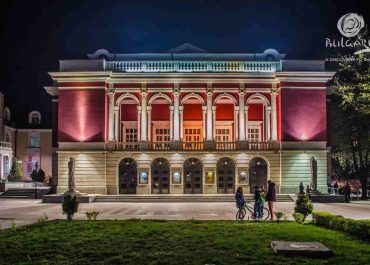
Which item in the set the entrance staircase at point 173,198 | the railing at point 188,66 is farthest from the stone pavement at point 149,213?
the railing at point 188,66

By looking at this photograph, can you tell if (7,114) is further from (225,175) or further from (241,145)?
(241,145)

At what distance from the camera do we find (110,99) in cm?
4184

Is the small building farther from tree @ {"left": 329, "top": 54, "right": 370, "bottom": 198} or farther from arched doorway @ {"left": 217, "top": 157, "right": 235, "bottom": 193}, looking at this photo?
tree @ {"left": 329, "top": 54, "right": 370, "bottom": 198}

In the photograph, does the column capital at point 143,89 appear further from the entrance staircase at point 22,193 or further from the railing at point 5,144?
the railing at point 5,144

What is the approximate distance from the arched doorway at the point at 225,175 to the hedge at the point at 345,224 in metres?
21.8

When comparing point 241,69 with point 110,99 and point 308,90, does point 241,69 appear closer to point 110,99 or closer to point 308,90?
point 308,90

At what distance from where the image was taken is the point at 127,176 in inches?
1625

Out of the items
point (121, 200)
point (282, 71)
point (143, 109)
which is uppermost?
point (282, 71)

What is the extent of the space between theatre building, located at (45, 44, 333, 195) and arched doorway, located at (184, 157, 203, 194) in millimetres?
79

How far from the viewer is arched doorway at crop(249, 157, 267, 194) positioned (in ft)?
136

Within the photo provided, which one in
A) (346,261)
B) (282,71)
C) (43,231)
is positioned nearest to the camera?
(346,261)

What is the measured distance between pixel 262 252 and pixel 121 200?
26.5 m

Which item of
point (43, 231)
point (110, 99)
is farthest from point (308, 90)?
point (43, 231)

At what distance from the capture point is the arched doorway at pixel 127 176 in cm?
4128
